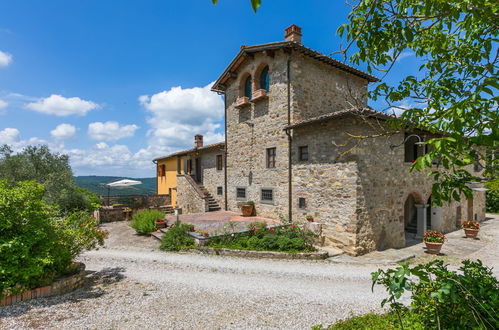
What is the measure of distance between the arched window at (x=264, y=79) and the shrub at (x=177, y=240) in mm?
8853

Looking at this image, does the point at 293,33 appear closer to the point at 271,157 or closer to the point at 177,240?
the point at 271,157

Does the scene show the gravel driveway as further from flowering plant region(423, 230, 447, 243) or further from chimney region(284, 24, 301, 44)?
chimney region(284, 24, 301, 44)

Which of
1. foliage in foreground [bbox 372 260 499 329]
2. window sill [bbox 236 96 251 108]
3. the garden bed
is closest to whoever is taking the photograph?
foliage in foreground [bbox 372 260 499 329]

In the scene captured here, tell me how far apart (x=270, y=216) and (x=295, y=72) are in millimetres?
7665

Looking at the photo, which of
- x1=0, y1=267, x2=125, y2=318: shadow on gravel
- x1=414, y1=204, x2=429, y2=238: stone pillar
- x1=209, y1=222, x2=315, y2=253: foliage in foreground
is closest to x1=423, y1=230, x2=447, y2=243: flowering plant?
x1=414, y1=204, x2=429, y2=238: stone pillar

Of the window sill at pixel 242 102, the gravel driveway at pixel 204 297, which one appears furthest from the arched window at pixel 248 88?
the gravel driveway at pixel 204 297

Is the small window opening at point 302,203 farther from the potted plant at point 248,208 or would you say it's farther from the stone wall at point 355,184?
the potted plant at point 248,208

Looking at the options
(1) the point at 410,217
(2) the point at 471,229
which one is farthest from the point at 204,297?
(1) the point at 410,217

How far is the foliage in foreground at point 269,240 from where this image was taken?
9.39m

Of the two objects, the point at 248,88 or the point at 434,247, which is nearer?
the point at 434,247

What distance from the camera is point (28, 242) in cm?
506

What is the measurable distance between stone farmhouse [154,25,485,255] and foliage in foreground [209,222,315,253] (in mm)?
1253

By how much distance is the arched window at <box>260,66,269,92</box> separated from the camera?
13836 millimetres

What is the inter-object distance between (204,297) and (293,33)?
1274cm
